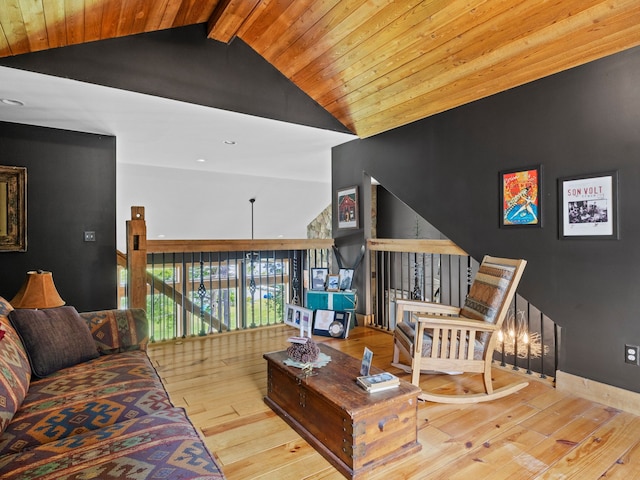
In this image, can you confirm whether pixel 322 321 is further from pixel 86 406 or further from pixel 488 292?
pixel 86 406

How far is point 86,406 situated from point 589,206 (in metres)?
3.19

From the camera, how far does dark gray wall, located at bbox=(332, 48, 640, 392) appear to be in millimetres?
2408

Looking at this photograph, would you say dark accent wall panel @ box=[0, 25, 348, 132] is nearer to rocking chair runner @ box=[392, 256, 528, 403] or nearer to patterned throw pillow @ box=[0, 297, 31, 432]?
patterned throw pillow @ box=[0, 297, 31, 432]

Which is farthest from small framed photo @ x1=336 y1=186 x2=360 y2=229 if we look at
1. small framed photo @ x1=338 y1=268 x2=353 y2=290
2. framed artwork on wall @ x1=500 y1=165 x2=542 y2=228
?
framed artwork on wall @ x1=500 y1=165 x2=542 y2=228

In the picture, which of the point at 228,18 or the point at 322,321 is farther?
the point at 322,321

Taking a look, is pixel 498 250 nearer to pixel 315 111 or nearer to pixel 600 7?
pixel 600 7

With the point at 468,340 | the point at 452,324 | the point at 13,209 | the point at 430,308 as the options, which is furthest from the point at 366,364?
the point at 13,209

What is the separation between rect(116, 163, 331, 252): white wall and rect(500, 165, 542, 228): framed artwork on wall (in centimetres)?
475

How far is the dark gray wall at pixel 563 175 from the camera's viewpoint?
241cm

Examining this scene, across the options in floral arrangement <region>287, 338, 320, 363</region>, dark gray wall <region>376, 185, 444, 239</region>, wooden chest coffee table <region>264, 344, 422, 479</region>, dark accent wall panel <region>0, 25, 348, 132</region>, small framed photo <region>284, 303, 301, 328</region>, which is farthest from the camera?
dark gray wall <region>376, 185, 444, 239</region>

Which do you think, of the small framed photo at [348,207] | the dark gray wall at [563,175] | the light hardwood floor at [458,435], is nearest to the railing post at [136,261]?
the light hardwood floor at [458,435]

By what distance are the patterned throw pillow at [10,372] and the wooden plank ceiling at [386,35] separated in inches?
74.1

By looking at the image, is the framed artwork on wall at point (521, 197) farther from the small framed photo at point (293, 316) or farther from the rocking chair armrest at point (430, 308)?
the small framed photo at point (293, 316)

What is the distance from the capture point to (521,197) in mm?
2965
